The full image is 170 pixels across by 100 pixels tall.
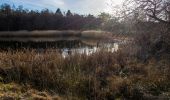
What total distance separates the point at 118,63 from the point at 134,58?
3.28ft

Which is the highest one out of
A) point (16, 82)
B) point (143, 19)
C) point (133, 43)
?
point (143, 19)

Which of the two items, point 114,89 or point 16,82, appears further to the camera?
point 16,82

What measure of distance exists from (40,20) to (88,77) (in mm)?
55874

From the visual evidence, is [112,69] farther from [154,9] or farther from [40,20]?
[40,20]

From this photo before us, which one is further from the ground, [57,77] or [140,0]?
[140,0]

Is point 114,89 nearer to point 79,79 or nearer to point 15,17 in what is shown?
point 79,79

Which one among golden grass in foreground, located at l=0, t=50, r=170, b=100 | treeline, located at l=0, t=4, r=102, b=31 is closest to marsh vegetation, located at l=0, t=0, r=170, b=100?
golden grass in foreground, located at l=0, t=50, r=170, b=100

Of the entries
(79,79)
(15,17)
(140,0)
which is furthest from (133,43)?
(15,17)

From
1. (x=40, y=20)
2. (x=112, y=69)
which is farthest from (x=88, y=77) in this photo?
(x=40, y=20)

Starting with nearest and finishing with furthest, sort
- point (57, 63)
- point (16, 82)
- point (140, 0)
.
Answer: point (16, 82), point (140, 0), point (57, 63)

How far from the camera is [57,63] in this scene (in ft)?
34.4

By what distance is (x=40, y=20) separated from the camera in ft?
207

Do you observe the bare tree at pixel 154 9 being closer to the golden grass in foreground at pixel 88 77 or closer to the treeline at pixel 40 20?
the golden grass in foreground at pixel 88 77

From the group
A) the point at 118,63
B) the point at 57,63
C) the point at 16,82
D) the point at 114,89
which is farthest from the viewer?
the point at 118,63
